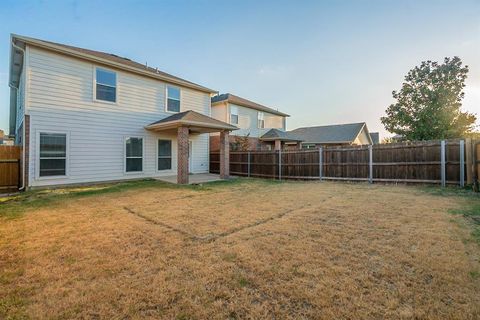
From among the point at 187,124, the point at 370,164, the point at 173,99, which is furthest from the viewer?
the point at 173,99

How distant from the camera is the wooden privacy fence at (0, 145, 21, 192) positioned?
392 inches

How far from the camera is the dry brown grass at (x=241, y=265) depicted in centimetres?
225

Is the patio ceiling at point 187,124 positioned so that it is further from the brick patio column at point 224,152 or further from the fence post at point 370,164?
the fence post at point 370,164

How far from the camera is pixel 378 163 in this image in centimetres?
1112

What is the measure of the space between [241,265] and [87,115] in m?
10.9

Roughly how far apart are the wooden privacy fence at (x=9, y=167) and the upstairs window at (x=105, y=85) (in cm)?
406

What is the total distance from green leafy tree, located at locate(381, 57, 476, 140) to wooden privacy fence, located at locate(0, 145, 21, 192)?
1078 inches

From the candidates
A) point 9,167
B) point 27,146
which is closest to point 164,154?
point 27,146

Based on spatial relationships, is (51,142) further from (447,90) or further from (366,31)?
(447,90)

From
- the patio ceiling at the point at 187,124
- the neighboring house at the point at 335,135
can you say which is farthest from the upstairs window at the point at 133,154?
the neighboring house at the point at 335,135

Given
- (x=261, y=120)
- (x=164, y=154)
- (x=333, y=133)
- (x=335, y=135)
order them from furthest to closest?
(x=333, y=133)
(x=335, y=135)
(x=261, y=120)
(x=164, y=154)

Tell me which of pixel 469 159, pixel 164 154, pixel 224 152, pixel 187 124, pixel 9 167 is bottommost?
pixel 9 167

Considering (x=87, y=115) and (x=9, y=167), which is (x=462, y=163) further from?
(x=9, y=167)

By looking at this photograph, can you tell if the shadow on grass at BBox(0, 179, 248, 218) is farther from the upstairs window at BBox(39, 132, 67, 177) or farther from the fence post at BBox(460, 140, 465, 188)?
the fence post at BBox(460, 140, 465, 188)
